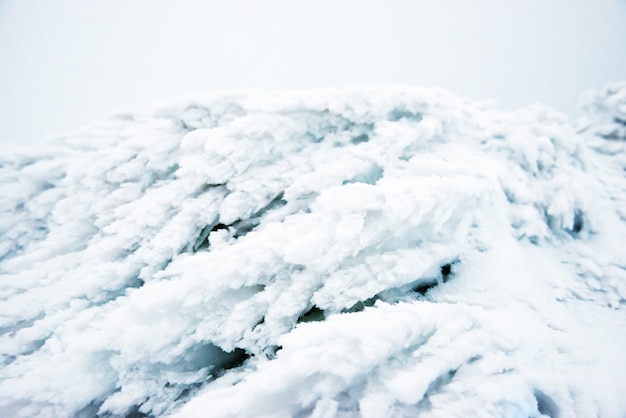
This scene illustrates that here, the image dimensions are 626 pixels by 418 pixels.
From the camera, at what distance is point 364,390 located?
5.03 ft

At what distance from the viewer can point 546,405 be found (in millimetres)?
1609

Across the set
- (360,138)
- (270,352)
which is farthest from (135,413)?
(360,138)

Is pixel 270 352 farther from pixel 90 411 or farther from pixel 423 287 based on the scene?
pixel 423 287

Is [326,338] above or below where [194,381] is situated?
above

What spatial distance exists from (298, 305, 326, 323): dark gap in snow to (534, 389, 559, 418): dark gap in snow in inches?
47.9

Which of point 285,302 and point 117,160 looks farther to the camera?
point 117,160

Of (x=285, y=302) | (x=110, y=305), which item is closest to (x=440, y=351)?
(x=285, y=302)

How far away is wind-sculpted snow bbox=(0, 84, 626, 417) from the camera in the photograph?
1.58m

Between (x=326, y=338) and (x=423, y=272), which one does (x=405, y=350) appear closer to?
(x=326, y=338)

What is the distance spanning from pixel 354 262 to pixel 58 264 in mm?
2642

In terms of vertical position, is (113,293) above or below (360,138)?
below

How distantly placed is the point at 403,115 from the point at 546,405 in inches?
111

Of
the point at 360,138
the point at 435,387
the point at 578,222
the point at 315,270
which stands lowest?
the point at 435,387

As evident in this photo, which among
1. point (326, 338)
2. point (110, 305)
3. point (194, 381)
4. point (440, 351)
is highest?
point (326, 338)
